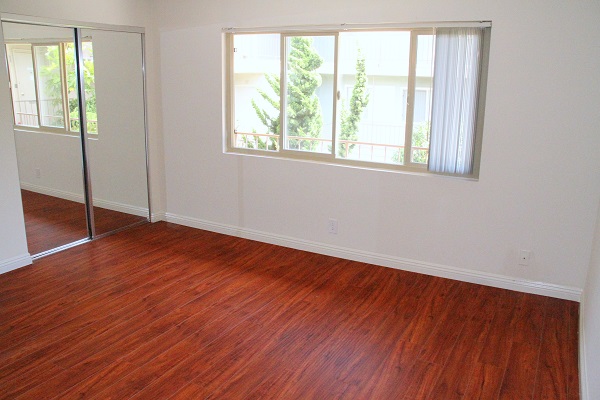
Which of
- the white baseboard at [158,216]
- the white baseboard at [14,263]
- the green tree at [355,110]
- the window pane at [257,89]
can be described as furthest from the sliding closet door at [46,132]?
the green tree at [355,110]

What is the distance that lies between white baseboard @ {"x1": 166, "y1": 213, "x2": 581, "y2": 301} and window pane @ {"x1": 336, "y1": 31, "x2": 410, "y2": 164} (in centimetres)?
87

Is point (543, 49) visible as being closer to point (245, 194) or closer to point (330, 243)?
point (330, 243)

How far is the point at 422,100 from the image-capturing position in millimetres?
4090

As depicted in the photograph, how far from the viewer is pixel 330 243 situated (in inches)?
183

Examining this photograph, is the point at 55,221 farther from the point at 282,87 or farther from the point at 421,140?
the point at 421,140

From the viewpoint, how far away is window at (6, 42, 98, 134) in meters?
4.12

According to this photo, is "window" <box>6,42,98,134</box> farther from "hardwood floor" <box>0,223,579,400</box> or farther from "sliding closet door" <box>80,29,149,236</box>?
"hardwood floor" <box>0,223,579,400</box>

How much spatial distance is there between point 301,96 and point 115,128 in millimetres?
1919

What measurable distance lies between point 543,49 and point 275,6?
2.25 metres

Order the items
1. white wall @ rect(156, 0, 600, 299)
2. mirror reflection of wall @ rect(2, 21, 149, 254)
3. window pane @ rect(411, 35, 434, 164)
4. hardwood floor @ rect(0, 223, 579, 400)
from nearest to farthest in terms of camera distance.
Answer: hardwood floor @ rect(0, 223, 579, 400)
white wall @ rect(156, 0, 600, 299)
window pane @ rect(411, 35, 434, 164)
mirror reflection of wall @ rect(2, 21, 149, 254)

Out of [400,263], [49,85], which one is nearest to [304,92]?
[400,263]

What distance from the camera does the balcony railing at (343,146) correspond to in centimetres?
431

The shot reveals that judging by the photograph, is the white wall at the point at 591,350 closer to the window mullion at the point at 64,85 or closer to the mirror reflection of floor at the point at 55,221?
the mirror reflection of floor at the point at 55,221

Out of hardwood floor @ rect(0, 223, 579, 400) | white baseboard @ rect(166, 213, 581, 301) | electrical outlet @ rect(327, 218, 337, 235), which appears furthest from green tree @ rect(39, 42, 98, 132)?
electrical outlet @ rect(327, 218, 337, 235)
